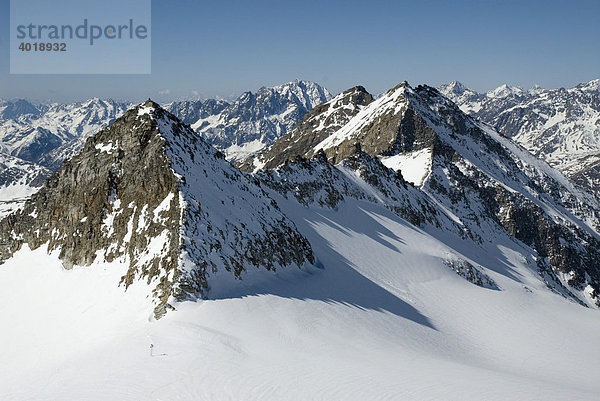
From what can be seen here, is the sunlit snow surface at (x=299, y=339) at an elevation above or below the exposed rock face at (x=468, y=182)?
below

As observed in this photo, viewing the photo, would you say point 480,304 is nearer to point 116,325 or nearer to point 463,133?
point 116,325

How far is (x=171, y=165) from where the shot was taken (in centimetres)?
3797

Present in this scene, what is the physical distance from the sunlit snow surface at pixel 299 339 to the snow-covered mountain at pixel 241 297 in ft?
0.51

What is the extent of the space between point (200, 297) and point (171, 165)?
13.0m

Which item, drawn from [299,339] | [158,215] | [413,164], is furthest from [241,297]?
[413,164]

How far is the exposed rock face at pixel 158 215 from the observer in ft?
107

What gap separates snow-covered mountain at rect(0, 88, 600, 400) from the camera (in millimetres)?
23469

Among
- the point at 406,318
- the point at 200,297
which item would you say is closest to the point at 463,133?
the point at 406,318

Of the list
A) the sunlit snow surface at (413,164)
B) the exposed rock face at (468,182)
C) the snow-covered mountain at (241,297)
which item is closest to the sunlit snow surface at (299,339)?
the snow-covered mountain at (241,297)

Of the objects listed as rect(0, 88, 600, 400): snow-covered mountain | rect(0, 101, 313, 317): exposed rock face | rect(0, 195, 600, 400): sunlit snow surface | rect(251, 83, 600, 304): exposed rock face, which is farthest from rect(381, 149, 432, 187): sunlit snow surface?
rect(0, 101, 313, 317): exposed rock face

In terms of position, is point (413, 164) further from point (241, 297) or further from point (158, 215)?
point (241, 297)

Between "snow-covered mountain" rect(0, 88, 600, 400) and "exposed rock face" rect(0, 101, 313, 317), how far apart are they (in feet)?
0.57

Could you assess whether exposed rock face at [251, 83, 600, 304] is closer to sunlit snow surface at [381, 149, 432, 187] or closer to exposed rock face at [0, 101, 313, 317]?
sunlit snow surface at [381, 149, 432, 187]

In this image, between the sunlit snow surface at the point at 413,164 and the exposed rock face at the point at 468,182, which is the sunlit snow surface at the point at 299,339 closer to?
the exposed rock face at the point at 468,182
